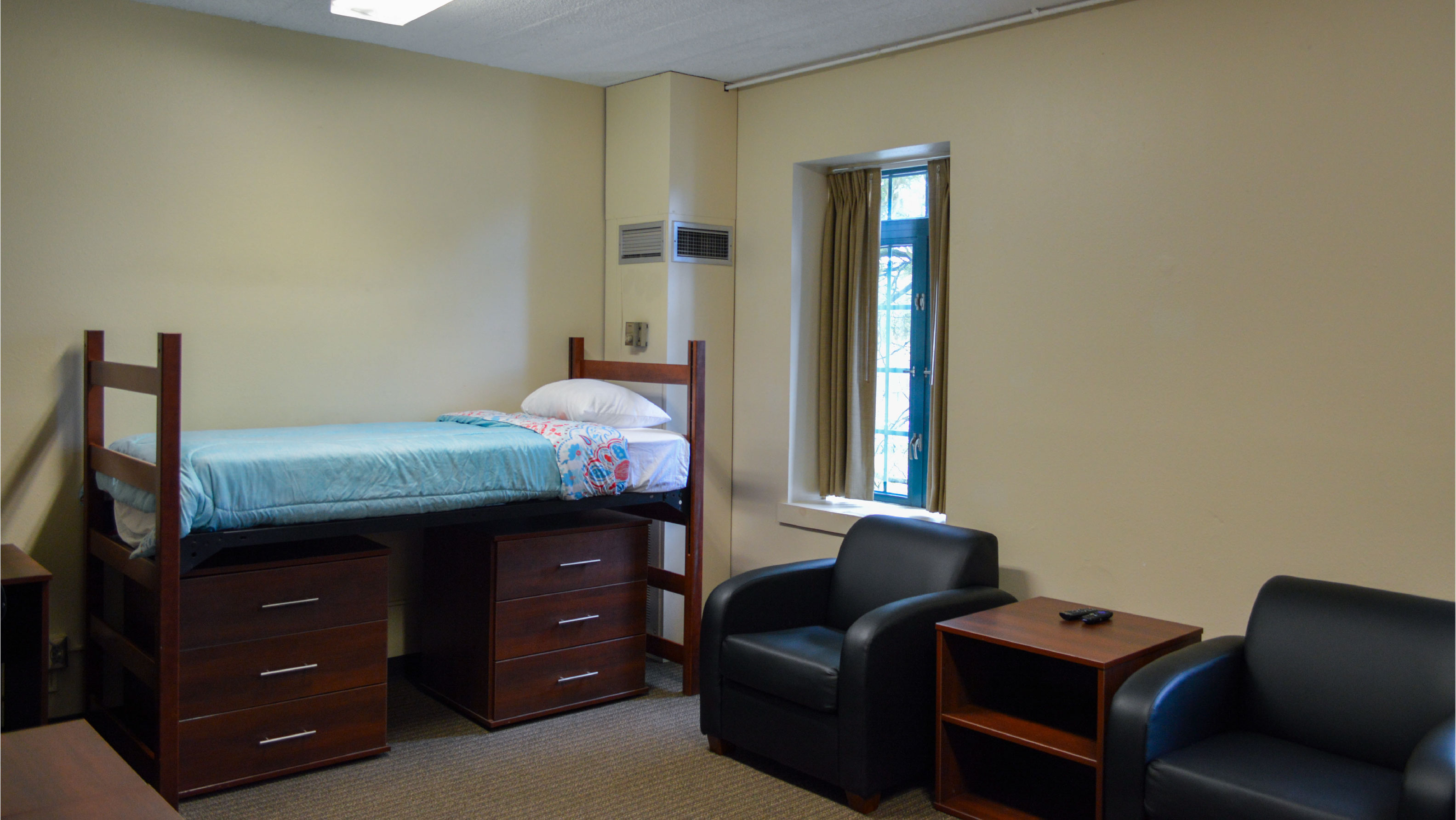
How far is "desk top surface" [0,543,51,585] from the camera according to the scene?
2.95 metres

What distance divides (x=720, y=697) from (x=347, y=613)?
4.02ft

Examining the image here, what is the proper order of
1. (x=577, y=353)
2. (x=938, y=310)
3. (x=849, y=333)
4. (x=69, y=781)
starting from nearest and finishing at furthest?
(x=69, y=781)
(x=938, y=310)
(x=849, y=333)
(x=577, y=353)

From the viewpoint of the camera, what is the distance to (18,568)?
308cm

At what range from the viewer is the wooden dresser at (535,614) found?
3711mm

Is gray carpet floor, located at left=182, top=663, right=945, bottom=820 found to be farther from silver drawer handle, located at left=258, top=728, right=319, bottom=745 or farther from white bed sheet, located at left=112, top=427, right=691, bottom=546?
white bed sheet, located at left=112, top=427, right=691, bottom=546

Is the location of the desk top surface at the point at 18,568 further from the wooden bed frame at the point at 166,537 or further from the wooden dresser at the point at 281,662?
the wooden dresser at the point at 281,662

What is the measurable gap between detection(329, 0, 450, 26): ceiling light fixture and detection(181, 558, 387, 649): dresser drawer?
5.80 ft

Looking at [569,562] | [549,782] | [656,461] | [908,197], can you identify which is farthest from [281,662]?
[908,197]

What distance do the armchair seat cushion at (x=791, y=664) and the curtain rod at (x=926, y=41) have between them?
2.13 metres

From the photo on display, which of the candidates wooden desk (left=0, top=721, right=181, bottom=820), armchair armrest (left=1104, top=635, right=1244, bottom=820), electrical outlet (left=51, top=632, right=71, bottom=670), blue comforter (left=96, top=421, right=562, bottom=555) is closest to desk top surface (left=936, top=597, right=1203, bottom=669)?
armchair armrest (left=1104, top=635, right=1244, bottom=820)

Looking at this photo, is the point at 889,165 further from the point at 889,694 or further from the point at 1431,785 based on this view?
the point at 1431,785

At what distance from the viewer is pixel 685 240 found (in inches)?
177

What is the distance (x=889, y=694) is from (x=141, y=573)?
2189 millimetres

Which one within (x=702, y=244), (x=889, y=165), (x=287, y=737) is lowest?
(x=287, y=737)
